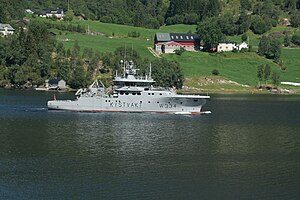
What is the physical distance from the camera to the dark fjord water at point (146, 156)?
49.7 m

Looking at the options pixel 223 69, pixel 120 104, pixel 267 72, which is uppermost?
pixel 223 69

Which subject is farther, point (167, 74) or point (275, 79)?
point (275, 79)

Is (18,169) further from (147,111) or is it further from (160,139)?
(147,111)

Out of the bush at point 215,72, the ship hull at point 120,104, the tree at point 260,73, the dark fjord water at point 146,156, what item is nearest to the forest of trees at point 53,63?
the bush at point 215,72

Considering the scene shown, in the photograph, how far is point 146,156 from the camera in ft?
208

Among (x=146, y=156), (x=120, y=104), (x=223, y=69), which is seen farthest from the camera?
(x=223, y=69)

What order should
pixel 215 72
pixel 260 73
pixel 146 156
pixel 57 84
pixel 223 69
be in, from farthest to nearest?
1. pixel 223 69
2. pixel 260 73
3. pixel 215 72
4. pixel 57 84
5. pixel 146 156

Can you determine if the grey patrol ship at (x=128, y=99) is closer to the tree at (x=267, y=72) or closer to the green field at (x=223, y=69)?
the green field at (x=223, y=69)

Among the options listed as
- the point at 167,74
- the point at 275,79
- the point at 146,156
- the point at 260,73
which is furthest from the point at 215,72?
the point at 146,156

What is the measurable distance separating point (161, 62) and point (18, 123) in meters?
94.3

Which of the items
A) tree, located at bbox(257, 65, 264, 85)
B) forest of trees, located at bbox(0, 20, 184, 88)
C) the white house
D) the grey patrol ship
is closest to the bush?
tree, located at bbox(257, 65, 264, 85)

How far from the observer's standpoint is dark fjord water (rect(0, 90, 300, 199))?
163 feet

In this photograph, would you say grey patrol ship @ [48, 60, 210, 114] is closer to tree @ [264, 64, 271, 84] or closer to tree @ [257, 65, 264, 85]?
tree @ [264, 64, 271, 84]

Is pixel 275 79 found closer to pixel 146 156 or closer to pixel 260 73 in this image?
pixel 260 73
